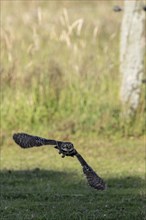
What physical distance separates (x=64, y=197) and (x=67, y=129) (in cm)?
344

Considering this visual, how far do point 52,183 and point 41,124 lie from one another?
2.80 m

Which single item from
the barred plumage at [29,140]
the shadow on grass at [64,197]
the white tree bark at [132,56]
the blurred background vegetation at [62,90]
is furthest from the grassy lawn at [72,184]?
the barred plumage at [29,140]

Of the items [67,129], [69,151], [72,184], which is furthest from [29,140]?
[67,129]

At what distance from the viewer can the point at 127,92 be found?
488 inches

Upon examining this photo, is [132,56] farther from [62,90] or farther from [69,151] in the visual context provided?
[69,151]

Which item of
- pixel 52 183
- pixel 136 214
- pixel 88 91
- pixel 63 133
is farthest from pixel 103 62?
pixel 136 214

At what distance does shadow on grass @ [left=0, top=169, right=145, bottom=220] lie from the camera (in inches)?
307

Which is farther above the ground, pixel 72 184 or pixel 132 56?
pixel 72 184

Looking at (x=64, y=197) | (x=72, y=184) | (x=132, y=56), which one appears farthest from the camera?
(x=132, y=56)

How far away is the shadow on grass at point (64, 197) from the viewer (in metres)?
7.79

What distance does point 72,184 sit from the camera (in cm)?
942

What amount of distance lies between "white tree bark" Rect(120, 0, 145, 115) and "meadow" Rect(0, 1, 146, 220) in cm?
13

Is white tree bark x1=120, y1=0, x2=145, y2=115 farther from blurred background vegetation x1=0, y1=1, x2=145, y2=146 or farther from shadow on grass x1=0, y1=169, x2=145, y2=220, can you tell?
shadow on grass x1=0, y1=169, x2=145, y2=220

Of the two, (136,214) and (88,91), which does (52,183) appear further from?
(88,91)
